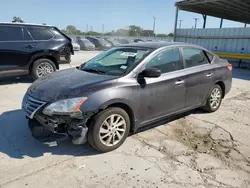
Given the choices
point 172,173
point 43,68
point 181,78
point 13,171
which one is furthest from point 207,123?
point 43,68

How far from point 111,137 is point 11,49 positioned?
4.90 meters

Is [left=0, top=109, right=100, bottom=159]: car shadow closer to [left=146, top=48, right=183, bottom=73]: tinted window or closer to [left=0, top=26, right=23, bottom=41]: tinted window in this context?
[left=146, top=48, right=183, bottom=73]: tinted window

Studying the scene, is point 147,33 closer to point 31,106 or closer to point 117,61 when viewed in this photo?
point 117,61

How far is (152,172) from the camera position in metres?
2.77

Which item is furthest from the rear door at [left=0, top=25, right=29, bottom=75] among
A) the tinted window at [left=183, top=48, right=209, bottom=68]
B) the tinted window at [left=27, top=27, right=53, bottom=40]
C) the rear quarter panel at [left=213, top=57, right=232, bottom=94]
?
the rear quarter panel at [left=213, top=57, right=232, bottom=94]

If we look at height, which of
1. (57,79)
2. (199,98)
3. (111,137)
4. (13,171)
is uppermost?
(57,79)

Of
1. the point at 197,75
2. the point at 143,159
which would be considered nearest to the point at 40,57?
the point at 197,75

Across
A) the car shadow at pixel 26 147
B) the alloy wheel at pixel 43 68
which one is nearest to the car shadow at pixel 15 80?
the alloy wheel at pixel 43 68

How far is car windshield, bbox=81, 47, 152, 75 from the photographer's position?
3.48m

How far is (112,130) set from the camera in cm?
313

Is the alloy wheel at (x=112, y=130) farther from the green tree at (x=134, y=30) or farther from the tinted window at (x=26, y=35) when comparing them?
the green tree at (x=134, y=30)

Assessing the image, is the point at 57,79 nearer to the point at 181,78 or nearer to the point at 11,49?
the point at 181,78

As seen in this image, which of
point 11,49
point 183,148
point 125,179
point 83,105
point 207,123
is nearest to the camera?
point 125,179

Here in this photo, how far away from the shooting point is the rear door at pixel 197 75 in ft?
13.6
